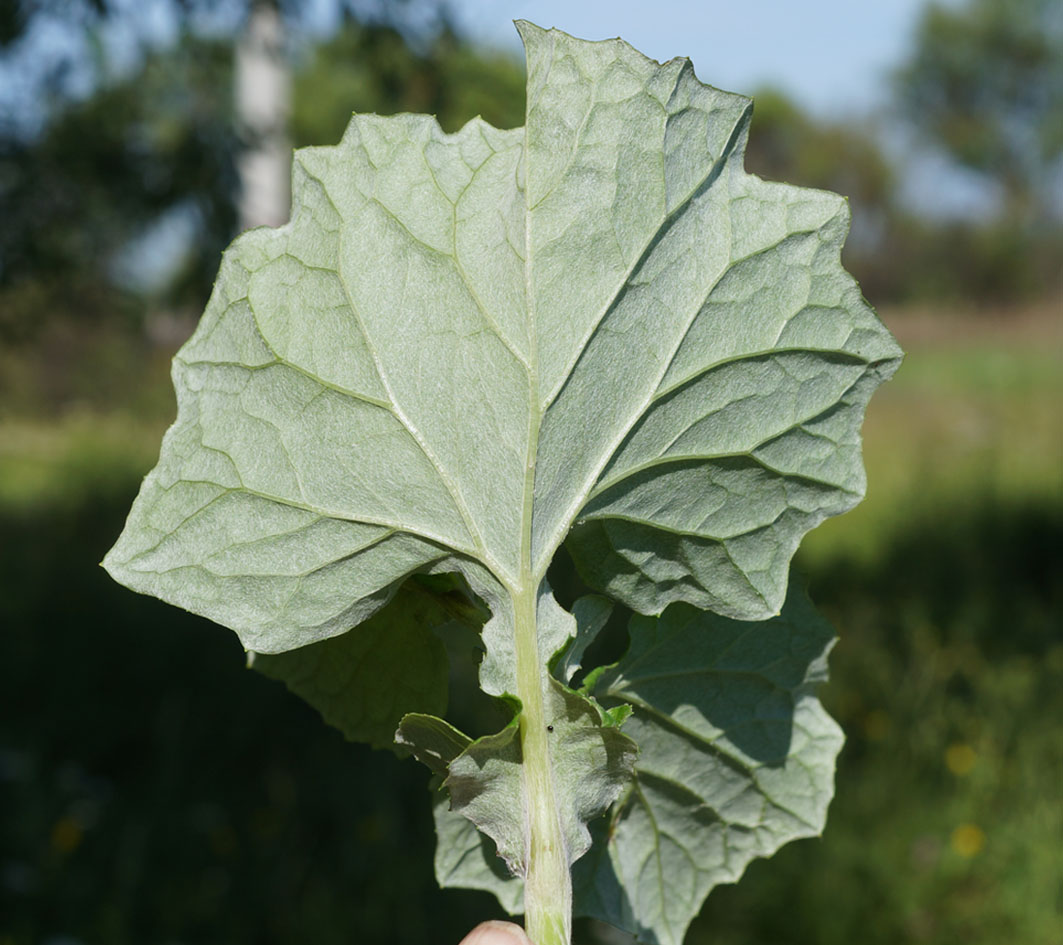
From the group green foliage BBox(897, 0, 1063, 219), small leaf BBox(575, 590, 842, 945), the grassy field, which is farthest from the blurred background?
green foliage BBox(897, 0, 1063, 219)

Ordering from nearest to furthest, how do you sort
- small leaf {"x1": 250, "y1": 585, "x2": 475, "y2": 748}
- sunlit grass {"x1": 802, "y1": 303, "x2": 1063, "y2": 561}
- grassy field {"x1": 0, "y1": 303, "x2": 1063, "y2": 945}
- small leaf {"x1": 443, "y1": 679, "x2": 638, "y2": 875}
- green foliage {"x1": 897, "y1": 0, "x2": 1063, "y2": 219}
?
small leaf {"x1": 443, "y1": 679, "x2": 638, "y2": 875} < small leaf {"x1": 250, "y1": 585, "x2": 475, "y2": 748} < grassy field {"x1": 0, "y1": 303, "x2": 1063, "y2": 945} < sunlit grass {"x1": 802, "y1": 303, "x2": 1063, "y2": 561} < green foliage {"x1": 897, "y1": 0, "x2": 1063, "y2": 219}

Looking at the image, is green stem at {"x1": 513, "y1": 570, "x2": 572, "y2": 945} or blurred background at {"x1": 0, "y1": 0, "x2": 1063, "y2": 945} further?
blurred background at {"x1": 0, "y1": 0, "x2": 1063, "y2": 945}

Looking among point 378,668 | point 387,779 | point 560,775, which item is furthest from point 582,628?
point 387,779

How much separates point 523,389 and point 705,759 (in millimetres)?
454

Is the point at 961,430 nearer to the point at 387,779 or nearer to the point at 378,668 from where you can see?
the point at 387,779

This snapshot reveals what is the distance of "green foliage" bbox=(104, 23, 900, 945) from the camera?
79cm

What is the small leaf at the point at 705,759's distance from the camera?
0.97m

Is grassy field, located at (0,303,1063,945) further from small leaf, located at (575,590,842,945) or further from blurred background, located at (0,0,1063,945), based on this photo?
small leaf, located at (575,590,842,945)

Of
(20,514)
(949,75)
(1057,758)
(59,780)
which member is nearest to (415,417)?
(59,780)

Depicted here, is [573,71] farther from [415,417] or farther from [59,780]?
[59,780]

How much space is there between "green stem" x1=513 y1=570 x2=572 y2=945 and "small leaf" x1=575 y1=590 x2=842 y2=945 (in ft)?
0.63

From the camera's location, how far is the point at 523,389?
31.7 inches

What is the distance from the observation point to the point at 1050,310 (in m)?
17.6

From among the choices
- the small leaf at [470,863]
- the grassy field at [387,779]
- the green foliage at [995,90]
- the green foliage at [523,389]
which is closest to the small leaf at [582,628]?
the green foliage at [523,389]
